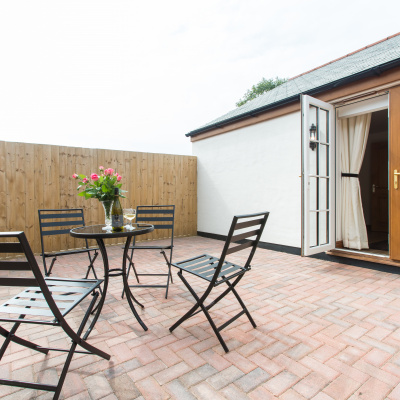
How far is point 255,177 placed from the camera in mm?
5324

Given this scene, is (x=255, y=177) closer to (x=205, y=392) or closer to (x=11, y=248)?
(x=205, y=392)

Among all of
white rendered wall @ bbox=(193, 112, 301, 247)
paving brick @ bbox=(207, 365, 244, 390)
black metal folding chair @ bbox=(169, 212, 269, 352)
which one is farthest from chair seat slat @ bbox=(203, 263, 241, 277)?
white rendered wall @ bbox=(193, 112, 301, 247)

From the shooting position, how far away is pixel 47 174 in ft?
15.7

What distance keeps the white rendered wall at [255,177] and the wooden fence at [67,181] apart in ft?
2.07

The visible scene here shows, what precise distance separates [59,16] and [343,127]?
532 centimetres

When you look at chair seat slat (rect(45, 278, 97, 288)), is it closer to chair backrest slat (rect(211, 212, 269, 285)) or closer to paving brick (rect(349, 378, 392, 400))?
chair backrest slat (rect(211, 212, 269, 285))

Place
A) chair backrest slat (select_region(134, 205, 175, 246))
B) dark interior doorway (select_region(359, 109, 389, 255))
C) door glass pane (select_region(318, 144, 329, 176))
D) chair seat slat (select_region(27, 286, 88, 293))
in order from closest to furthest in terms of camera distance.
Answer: chair seat slat (select_region(27, 286, 88, 293)), chair backrest slat (select_region(134, 205, 175, 246)), door glass pane (select_region(318, 144, 329, 176)), dark interior doorway (select_region(359, 109, 389, 255))

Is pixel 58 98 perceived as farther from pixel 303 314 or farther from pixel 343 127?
pixel 303 314

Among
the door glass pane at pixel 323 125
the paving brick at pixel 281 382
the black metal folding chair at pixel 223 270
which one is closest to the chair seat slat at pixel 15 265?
the black metal folding chair at pixel 223 270

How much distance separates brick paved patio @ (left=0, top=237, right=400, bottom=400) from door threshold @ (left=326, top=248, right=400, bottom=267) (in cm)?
66

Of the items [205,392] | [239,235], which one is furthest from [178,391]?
[239,235]

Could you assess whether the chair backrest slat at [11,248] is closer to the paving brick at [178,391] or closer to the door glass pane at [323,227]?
the paving brick at [178,391]

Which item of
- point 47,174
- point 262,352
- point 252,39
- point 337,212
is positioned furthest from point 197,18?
point 262,352

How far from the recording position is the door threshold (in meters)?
3.41
